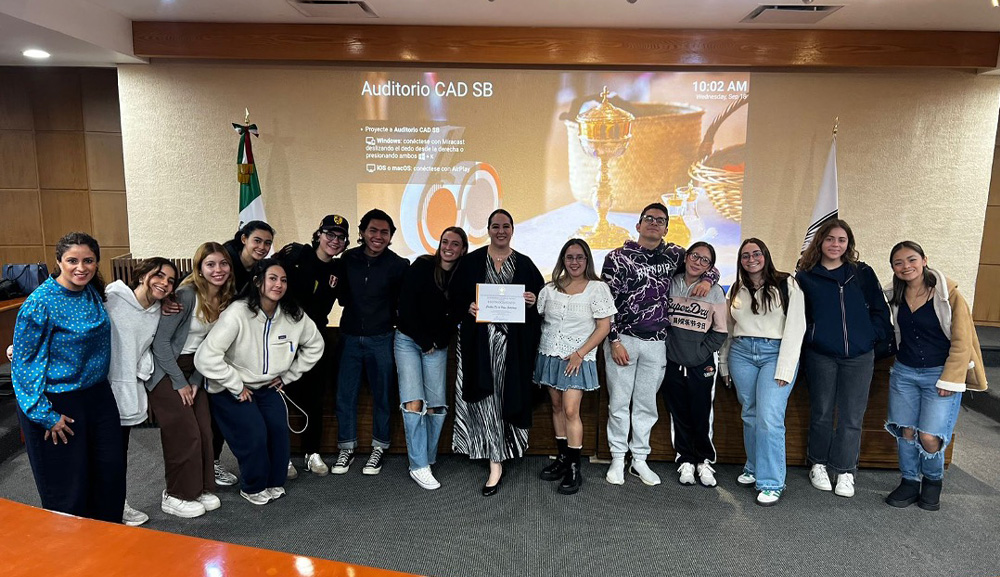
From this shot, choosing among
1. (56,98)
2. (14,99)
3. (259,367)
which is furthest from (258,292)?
(14,99)

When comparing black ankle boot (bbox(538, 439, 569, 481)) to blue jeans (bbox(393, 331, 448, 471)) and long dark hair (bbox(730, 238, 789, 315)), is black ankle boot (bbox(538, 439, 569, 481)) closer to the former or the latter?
blue jeans (bbox(393, 331, 448, 471))

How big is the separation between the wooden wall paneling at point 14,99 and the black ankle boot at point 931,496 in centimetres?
876

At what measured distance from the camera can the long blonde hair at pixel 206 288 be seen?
3.00 meters

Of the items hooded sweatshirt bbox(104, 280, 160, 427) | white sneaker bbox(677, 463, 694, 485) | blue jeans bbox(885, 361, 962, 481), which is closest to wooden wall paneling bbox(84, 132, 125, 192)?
hooded sweatshirt bbox(104, 280, 160, 427)

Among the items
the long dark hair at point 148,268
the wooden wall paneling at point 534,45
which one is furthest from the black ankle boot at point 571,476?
the wooden wall paneling at point 534,45

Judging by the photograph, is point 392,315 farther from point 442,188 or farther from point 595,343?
point 442,188

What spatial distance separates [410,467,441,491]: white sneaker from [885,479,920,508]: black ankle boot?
96.9 inches

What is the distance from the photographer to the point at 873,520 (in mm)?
3090

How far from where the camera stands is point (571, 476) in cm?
336

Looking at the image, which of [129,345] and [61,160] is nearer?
[129,345]

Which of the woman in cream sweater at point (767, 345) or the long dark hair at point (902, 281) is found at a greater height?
the long dark hair at point (902, 281)

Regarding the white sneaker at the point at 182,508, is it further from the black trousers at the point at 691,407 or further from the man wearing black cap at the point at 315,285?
the black trousers at the point at 691,407

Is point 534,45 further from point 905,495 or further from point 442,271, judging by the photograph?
point 905,495

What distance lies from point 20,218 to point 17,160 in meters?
0.65
